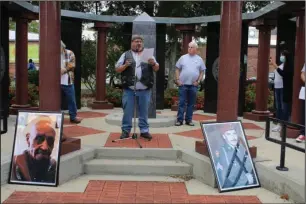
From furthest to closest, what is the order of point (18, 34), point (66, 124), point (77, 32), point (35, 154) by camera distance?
point (77, 32), point (18, 34), point (66, 124), point (35, 154)

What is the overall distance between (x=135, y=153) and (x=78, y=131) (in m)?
1.93

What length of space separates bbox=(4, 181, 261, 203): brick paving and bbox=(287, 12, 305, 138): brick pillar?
2792 millimetres

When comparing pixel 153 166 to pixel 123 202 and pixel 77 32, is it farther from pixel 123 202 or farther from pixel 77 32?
pixel 77 32

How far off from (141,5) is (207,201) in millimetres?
14815

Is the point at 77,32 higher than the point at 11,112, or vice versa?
the point at 77,32

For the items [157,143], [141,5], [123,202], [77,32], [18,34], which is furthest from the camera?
[141,5]

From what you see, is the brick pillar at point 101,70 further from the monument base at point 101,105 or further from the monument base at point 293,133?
the monument base at point 293,133

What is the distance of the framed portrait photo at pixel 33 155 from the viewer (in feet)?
15.5

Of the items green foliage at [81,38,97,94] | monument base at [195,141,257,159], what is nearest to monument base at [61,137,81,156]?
monument base at [195,141,257,159]

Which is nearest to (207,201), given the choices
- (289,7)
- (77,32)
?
(289,7)

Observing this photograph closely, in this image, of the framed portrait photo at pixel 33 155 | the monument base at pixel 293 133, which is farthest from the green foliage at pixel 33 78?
the monument base at pixel 293 133

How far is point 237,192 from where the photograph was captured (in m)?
4.80

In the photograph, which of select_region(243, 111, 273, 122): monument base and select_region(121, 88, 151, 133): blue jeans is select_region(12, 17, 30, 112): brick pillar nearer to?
select_region(121, 88, 151, 133): blue jeans

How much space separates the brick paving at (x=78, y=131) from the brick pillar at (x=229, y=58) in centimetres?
274
